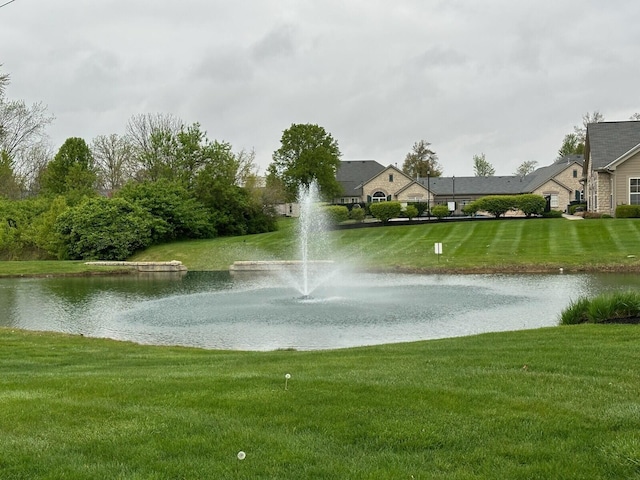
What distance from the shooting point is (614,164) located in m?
39.3

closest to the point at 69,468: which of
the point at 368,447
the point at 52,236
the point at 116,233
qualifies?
the point at 368,447

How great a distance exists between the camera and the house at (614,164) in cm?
3941

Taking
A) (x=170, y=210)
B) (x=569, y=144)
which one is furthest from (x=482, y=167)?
(x=170, y=210)

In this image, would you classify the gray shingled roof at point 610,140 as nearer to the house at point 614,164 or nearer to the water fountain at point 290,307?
the house at point 614,164

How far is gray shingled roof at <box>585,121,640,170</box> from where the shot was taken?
41.1m

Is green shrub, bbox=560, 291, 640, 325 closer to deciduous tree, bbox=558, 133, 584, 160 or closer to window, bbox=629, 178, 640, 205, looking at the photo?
window, bbox=629, 178, 640, 205

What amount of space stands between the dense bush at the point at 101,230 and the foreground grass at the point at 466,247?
57.5 inches

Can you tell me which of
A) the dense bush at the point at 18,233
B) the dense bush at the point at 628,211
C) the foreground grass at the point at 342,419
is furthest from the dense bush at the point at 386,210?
the foreground grass at the point at 342,419

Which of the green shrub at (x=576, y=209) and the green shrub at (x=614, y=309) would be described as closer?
the green shrub at (x=614, y=309)

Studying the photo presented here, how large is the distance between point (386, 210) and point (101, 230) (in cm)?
2061

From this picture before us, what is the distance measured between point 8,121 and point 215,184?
58.6 feet

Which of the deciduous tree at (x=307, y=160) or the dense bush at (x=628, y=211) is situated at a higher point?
the deciduous tree at (x=307, y=160)

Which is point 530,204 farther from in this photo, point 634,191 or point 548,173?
point 548,173

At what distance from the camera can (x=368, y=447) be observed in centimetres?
427
